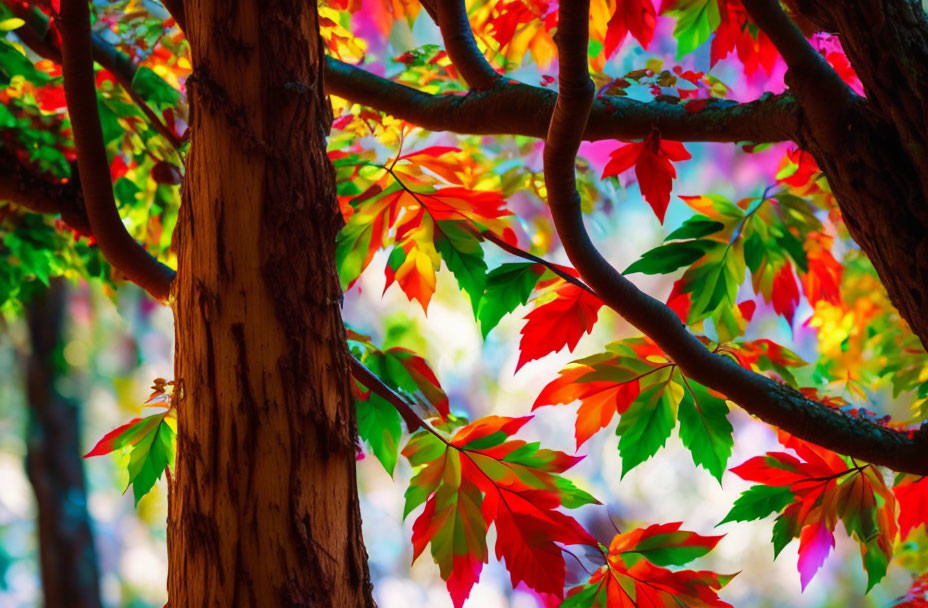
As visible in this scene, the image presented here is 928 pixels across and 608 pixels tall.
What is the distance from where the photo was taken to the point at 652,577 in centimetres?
47

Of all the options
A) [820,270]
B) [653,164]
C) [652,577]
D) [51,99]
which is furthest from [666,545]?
[51,99]

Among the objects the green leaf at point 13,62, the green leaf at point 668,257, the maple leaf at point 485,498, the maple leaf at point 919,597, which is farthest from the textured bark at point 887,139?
the green leaf at point 13,62

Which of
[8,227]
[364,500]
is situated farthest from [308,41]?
[364,500]

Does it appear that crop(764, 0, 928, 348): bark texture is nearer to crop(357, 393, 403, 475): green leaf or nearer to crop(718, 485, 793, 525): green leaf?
crop(718, 485, 793, 525): green leaf

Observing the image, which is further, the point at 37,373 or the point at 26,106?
the point at 37,373

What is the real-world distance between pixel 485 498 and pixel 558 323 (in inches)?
4.8

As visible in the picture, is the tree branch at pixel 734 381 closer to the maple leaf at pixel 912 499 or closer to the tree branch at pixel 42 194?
the maple leaf at pixel 912 499

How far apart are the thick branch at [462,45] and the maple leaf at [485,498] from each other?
0.75 ft

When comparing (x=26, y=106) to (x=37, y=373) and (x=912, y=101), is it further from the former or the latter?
(x=37, y=373)

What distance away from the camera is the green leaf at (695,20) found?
55 centimetres

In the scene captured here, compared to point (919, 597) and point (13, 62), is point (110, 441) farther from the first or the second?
point (919, 597)

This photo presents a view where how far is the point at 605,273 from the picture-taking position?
398mm

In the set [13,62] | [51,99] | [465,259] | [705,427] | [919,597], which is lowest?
[919,597]

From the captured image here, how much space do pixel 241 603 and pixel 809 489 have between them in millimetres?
362
